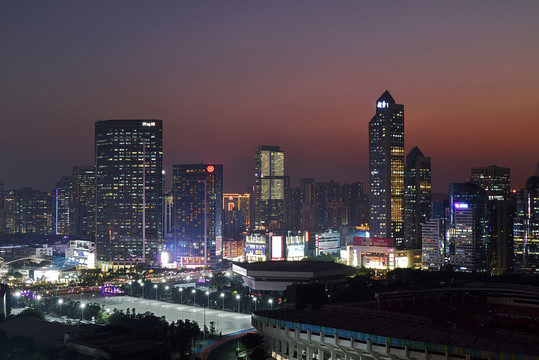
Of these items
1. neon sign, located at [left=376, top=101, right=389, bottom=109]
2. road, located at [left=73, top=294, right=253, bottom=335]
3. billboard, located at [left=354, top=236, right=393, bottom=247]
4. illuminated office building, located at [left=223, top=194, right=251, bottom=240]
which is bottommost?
road, located at [left=73, top=294, right=253, bottom=335]

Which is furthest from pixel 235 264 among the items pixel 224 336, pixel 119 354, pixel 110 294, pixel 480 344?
pixel 480 344

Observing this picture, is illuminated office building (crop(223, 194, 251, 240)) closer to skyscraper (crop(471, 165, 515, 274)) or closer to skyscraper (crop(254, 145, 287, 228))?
skyscraper (crop(254, 145, 287, 228))

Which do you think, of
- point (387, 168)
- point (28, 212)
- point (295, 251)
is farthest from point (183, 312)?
point (28, 212)

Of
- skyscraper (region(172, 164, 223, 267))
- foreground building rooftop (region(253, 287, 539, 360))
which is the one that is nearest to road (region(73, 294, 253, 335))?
foreground building rooftop (region(253, 287, 539, 360))

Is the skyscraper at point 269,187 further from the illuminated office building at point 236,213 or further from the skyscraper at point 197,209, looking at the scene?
the skyscraper at point 197,209

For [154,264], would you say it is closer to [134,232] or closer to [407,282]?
[134,232]

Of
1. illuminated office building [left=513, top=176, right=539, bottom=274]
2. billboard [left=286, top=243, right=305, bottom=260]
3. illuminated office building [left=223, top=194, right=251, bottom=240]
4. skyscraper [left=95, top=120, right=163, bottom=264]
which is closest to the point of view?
illuminated office building [left=513, top=176, right=539, bottom=274]

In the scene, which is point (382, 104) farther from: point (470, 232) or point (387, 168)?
point (470, 232)
